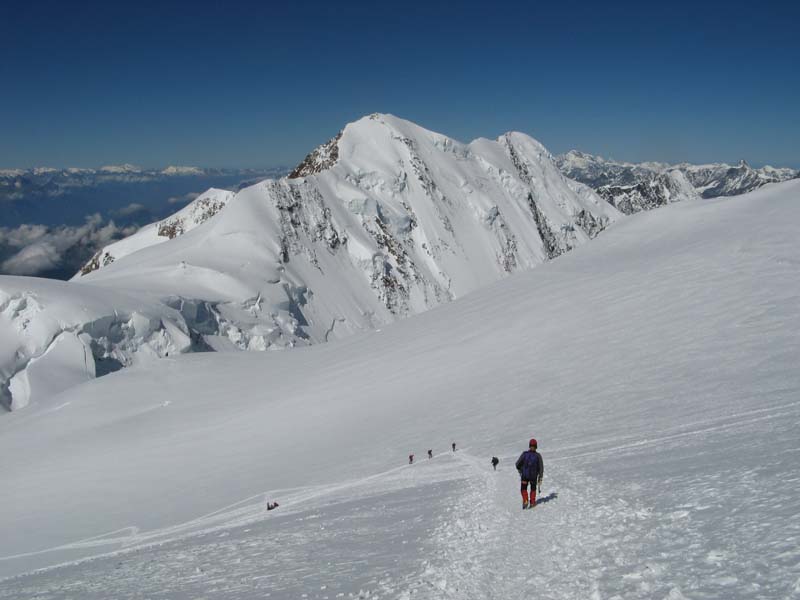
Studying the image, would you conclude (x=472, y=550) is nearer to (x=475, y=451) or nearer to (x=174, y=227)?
(x=475, y=451)

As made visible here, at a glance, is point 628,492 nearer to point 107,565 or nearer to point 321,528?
point 321,528

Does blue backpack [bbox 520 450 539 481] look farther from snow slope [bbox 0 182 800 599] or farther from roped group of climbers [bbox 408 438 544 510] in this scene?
snow slope [bbox 0 182 800 599]

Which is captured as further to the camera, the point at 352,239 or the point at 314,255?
the point at 352,239

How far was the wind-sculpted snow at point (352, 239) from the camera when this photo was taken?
77.4 metres

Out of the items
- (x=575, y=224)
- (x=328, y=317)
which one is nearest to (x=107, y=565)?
(x=328, y=317)

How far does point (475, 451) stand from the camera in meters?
17.0

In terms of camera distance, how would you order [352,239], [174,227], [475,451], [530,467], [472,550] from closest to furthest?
[472,550] → [530,467] → [475,451] → [352,239] → [174,227]

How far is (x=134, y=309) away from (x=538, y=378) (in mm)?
48913

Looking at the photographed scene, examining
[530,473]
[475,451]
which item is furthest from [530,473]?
[475,451]

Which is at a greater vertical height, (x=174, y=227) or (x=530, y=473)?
(x=174, y=227)

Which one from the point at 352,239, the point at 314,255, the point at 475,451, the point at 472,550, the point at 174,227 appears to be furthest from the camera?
the point at 174,227

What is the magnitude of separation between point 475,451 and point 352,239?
106 meters

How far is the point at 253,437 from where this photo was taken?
2452 cm

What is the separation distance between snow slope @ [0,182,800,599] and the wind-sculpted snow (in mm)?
33710
